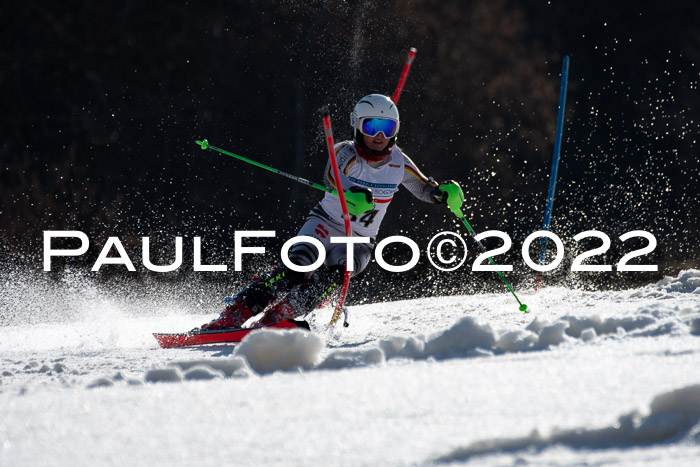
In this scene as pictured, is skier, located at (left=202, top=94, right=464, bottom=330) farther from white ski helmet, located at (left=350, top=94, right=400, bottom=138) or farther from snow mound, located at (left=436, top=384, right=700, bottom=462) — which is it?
snow mound, located at (left=436, top=384, right=700, bottom=462)

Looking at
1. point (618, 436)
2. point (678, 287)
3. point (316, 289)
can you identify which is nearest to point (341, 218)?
point (316, 289)

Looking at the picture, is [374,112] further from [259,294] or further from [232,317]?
[232,317]

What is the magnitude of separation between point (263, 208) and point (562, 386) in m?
15.5

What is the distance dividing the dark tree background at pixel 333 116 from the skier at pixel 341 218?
10.6m

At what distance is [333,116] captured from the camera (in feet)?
57.8

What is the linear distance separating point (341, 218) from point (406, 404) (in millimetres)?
3328

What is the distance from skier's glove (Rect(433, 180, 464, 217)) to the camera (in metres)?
5.27

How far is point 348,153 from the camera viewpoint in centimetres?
494

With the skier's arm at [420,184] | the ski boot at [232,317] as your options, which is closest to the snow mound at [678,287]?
the skier's arm at [420,184]

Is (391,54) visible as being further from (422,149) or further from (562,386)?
(562,386)

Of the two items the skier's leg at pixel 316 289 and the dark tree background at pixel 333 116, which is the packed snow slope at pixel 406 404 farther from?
the dark tree background at pixel 333 116

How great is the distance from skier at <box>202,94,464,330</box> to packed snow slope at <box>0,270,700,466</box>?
1674 millimetres

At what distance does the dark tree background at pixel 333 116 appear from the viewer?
15836 millimetres

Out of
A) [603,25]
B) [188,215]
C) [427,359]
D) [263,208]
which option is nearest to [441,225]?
[263,208]
